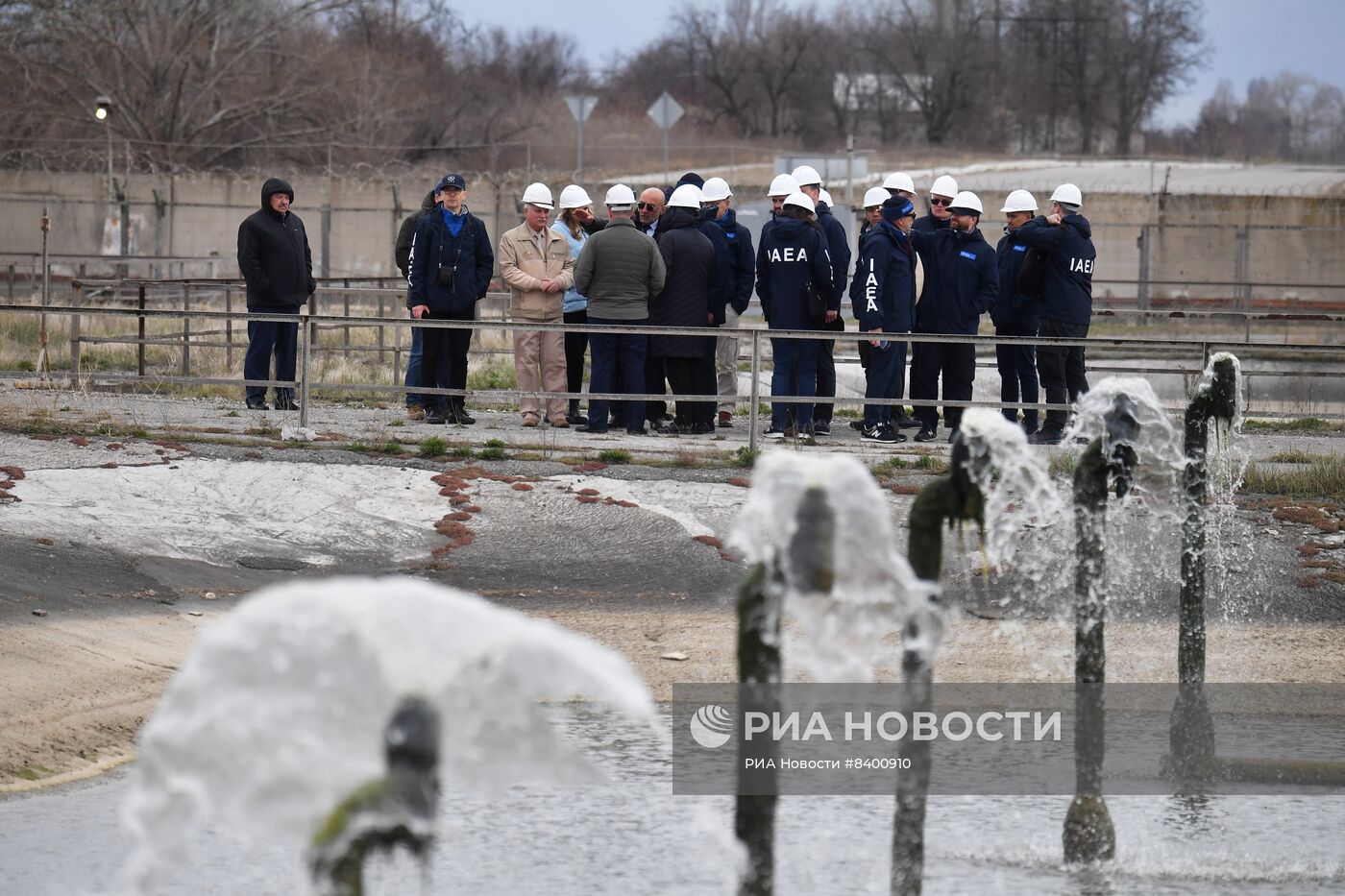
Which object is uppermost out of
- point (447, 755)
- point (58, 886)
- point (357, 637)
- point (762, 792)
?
point (357, 637)

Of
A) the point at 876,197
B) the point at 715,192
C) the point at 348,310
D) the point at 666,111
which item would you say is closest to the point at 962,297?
the point at 876,197

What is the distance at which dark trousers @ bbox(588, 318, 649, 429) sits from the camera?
13398mm

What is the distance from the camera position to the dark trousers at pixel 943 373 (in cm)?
1348

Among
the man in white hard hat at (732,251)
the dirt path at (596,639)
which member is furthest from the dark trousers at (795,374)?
the dirt path at (596,639)

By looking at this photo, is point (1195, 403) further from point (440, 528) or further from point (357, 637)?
point (357, 637)

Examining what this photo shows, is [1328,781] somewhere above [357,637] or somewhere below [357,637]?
below

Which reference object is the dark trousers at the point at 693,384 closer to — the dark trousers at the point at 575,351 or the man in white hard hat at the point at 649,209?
the dark trousers at the point at 575,351

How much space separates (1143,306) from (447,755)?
27.9 metres

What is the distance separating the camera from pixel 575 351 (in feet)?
46.1

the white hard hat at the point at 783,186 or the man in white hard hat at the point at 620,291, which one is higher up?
the white hard hat at the point at 783,186

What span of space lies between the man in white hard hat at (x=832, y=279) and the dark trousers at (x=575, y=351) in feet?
6.27

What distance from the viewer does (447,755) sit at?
3.80m

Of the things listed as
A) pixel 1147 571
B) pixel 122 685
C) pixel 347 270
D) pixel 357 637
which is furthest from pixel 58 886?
pixel 347 270

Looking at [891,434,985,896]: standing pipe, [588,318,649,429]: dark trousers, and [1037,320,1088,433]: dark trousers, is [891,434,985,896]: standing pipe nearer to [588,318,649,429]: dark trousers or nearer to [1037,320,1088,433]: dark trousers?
[588,318,649,429]: dark trousers
